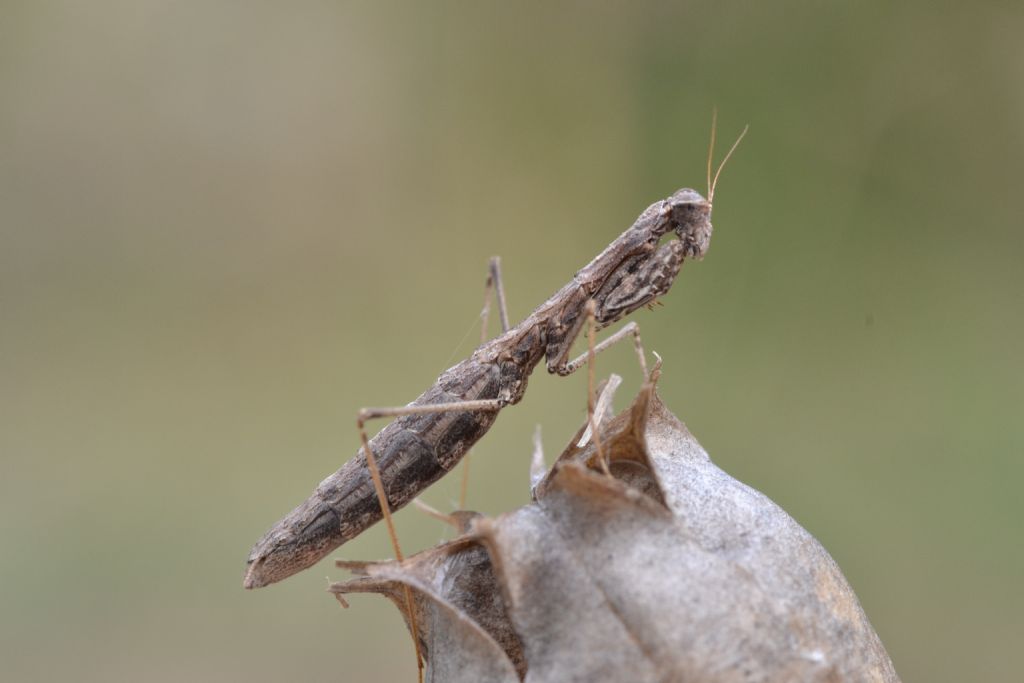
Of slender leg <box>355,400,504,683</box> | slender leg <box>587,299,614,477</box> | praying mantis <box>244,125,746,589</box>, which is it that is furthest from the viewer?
praying mantis <box>244,125,746,589</box>

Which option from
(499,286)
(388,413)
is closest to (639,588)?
(388,413)

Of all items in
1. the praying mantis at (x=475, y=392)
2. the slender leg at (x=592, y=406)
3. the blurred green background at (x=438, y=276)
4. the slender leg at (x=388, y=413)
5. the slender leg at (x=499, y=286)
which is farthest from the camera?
the blurred green background at (x=438, y=276)

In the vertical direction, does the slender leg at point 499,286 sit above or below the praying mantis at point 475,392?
above

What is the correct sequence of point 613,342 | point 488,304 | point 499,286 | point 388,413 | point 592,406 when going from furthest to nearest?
point 488,304
point 499,286
point 613,342
point 388,413
point 592,406

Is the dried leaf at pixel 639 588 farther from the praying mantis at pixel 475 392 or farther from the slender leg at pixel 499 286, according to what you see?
the slender leg at pixel 499 286

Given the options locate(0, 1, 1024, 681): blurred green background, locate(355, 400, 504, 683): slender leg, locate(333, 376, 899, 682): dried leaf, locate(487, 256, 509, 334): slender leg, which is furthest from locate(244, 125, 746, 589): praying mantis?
locate(333, 376, 899, 682): dried leaf

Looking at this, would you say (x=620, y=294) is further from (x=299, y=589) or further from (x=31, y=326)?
(x=31, y=326)

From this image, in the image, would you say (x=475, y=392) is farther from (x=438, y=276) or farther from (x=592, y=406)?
(x=438, y=276)

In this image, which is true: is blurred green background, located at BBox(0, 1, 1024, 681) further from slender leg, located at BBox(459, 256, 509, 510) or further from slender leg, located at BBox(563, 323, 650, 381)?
slender leg, located at BBox(563, 323, 650, 381)

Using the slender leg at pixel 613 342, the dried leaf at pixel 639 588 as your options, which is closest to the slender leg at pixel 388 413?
the slender leg at pixel 613 342
